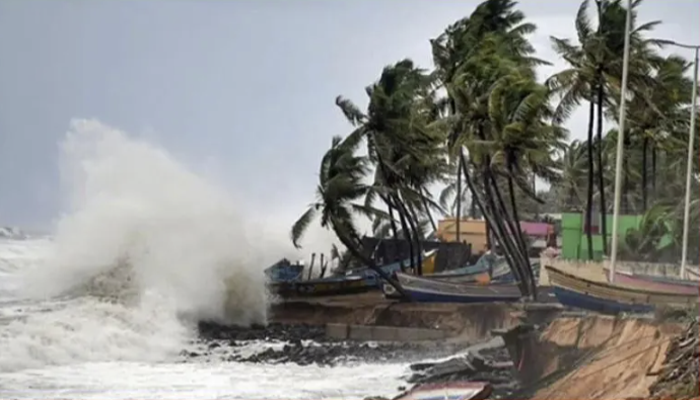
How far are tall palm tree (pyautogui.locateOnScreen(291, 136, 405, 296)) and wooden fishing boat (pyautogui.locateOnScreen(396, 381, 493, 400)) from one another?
3042 millimetres

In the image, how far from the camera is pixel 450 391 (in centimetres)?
530

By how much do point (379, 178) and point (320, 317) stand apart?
1659 millimetres

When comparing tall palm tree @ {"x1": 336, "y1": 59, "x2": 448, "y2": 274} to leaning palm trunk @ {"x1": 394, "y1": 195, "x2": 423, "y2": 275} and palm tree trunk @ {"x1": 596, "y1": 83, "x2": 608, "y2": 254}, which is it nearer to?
leaning palm trunk @ {"x1": 394, "y1": 195, "x2": 423, "y2": 275}

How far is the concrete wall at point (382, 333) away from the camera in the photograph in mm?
7164

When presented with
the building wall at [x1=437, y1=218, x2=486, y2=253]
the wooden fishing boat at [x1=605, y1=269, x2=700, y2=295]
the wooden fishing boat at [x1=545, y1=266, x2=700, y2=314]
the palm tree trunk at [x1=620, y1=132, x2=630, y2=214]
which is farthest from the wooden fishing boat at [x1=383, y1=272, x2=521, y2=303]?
the wooden fishing boat at [x1=605, y1=269, x2=700, y2=295]

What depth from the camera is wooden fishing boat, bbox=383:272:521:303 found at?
303 inches

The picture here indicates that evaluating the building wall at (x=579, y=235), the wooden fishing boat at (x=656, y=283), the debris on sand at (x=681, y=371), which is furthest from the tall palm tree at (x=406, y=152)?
the debris on sand at (x=681, y=371)

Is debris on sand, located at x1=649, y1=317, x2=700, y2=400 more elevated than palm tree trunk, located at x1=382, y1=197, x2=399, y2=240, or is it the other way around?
palm tree trunk, located at x1=382, y1=197, x2=399, y2=240

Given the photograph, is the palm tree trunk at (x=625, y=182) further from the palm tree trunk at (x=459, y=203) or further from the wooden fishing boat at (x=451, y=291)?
the palm tree trunk at (x=459, y=203)

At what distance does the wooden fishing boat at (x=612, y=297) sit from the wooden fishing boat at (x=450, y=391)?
3.56 feet

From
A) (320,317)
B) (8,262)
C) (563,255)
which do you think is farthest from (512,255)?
(8,262)

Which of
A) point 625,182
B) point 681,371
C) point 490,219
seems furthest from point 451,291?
point 681,371

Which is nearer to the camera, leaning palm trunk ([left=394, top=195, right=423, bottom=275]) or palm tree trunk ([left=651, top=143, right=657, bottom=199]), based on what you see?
palm tree trunk ([left=651, top=143, right=657, bottom=199])

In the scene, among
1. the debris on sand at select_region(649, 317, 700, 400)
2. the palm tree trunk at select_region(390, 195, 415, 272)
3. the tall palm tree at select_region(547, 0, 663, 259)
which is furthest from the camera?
the palm tree trunk at select_region(390, 195, 415, 272)
